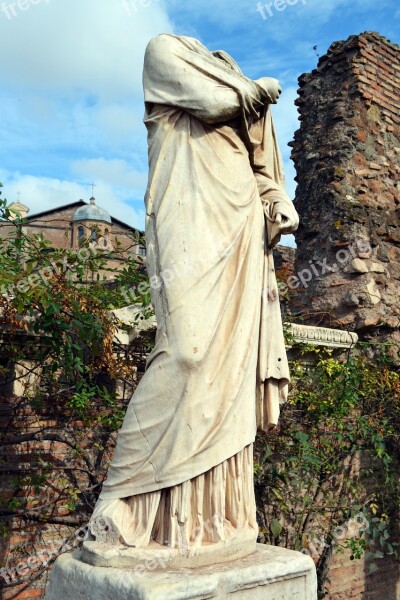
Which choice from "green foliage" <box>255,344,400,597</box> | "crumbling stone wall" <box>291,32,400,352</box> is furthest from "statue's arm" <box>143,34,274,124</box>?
"crumbling stone wall" <box>291,32,400,352</box>

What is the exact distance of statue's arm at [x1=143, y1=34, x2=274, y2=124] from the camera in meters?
2.86

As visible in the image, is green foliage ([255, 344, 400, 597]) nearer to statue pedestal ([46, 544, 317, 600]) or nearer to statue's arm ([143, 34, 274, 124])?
statue pedestal ([46, 544, 317, 600])

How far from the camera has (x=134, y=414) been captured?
2643mm

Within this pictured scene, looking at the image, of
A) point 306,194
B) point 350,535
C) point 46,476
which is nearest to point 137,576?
point 46,476

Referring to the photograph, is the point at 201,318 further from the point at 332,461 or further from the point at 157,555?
the point at 332,461

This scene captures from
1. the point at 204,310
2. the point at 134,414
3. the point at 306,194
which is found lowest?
the point at 134,414

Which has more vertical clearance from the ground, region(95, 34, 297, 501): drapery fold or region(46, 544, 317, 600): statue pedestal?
region(95, 34, 297, 501): drapery fold

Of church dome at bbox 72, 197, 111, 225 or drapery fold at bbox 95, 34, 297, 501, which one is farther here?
church dome at bbox 72, 197, 111, 225

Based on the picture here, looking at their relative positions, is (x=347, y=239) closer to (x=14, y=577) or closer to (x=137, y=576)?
(x=14, y=577)

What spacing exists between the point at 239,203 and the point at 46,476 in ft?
9.09

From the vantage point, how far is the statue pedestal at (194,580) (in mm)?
2285

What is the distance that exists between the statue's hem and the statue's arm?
5.52 ft

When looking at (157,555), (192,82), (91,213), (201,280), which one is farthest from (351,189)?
(91,213)

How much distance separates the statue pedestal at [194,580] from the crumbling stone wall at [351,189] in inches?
191
